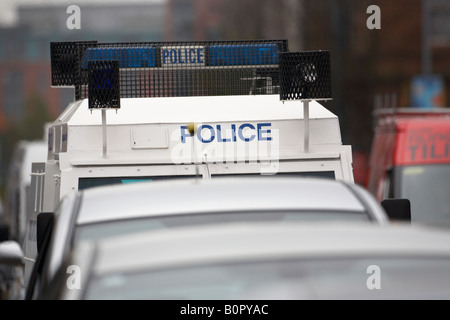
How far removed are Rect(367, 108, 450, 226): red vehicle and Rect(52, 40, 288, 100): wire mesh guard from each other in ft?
13.5

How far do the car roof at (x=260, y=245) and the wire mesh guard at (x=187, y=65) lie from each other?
18.6 ft

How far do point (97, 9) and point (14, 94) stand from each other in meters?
17.1

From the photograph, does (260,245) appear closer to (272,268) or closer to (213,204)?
(272,268)

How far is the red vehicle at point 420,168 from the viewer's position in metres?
13.4

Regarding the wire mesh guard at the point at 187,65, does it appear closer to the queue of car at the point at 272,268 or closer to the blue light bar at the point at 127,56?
the blue light bar at the point at 127,56

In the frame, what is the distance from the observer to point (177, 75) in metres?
9.68

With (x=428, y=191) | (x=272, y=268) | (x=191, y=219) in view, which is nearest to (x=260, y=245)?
(x=272, y=268)

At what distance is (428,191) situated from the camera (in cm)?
1359

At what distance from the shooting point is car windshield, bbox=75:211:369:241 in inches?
193

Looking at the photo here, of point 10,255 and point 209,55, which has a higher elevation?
point 209,55

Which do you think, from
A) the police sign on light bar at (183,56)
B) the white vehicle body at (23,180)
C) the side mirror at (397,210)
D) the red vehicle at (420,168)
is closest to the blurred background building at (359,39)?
the white vehicle body at (23,180)

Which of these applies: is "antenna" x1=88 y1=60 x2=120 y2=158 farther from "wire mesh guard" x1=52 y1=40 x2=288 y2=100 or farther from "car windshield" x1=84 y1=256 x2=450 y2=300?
"car windshield" x1=84 y1=256 x2=450 y2=300

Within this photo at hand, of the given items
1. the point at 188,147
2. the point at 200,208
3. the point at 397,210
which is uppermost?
the point at 188,147

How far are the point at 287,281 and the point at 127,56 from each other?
20.2ft
